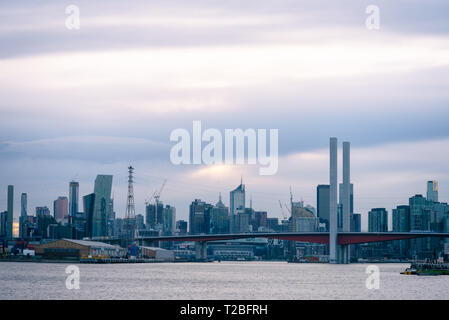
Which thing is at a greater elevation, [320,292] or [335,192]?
[335,192]

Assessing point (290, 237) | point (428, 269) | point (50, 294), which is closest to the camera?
point (50, 294)

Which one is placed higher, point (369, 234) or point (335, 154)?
point (335, 154)

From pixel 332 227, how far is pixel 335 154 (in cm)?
1492
